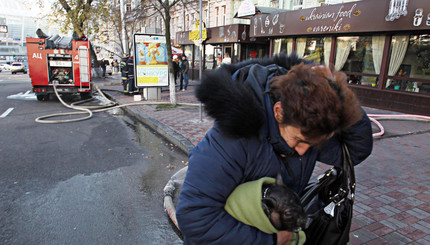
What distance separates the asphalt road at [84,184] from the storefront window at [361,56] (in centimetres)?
770

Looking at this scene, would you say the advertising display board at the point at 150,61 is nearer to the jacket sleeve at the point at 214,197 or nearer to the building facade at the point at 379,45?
the building facade at the point at 379,45

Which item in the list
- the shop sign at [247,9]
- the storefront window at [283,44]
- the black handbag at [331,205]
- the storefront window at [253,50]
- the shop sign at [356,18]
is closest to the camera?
the black handbag at [331,205]

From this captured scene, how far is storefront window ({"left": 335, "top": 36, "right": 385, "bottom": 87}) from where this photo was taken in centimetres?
1030

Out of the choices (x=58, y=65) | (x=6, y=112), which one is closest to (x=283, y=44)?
(x=58, y=65)

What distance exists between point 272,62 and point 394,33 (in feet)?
33.2

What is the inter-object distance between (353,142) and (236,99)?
0.74m

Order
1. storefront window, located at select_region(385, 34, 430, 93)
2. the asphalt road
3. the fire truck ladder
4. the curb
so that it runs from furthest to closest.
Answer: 1. the fire truck ladder
2. storefront window, located at select_region(385, 34, 430, 93)
3. the curb
4. the asphalt road

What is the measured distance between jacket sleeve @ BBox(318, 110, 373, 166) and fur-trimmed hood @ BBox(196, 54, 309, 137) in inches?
20.2

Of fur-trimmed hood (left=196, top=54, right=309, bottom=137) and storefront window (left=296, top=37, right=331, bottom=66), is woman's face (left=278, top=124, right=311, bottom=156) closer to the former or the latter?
fur-trimmed hood (left=196, top=54, right=309, bottom=137)

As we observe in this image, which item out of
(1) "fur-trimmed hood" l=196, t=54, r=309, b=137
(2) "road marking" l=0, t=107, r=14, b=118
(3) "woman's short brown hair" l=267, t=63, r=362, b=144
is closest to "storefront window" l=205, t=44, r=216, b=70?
(2) "road marking" l=0, t=107, r=14, b=118

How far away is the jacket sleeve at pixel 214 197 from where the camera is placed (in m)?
1.14

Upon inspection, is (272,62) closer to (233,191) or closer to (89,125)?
(233,191)

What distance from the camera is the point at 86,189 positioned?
4297 mm

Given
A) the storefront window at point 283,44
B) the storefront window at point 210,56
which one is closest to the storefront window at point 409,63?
the storefront window at point 283,44
